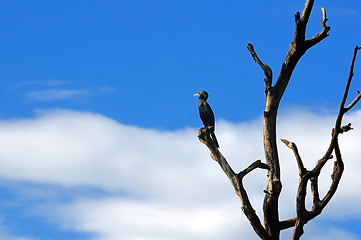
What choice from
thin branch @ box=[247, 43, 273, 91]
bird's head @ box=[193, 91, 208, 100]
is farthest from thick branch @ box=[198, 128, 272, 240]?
bird's head @ box=[193, 91, 208, 100]

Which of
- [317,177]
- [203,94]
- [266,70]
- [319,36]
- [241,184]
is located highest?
[203,94]

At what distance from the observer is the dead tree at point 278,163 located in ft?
33.4

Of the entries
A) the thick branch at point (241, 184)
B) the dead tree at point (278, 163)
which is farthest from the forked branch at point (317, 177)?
the thick branch at point (241, 184)

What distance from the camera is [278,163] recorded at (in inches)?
420

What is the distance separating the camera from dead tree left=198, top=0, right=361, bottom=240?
10.2 meters

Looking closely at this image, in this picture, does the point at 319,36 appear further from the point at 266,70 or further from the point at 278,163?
the point at 278,163

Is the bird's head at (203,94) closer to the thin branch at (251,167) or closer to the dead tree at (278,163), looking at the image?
the dead tree at (278,163)

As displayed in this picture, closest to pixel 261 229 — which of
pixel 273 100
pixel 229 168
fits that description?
pixel 229 168

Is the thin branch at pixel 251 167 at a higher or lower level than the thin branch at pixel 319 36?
A: lower

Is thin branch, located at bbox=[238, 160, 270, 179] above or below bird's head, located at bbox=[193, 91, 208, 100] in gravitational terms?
below

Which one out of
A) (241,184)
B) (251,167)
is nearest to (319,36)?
(251,167)

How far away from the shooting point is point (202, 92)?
44.1 ft

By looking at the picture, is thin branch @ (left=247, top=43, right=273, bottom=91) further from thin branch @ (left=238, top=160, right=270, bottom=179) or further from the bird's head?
the bird's head

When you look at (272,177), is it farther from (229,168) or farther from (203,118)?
(203,118)
